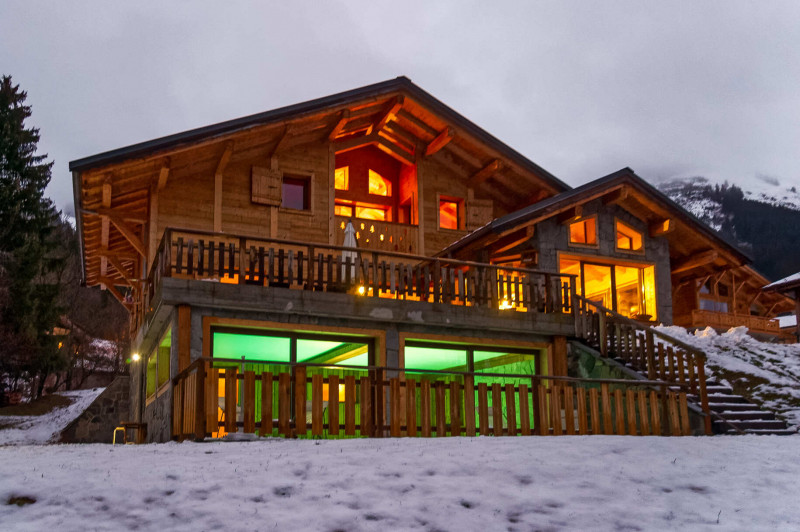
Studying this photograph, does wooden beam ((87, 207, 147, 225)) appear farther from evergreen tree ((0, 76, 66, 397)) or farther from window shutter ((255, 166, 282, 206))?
evergreen tree ((0, 76, 66, 397))

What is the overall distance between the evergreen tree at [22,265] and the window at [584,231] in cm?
2415

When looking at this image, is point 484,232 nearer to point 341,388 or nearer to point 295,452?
point 341,388

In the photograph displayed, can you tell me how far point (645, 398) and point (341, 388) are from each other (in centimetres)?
506

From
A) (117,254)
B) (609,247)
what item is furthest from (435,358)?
(117,254)

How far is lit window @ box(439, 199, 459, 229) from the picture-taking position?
24.2 metres

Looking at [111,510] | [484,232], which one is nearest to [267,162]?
[484,232]

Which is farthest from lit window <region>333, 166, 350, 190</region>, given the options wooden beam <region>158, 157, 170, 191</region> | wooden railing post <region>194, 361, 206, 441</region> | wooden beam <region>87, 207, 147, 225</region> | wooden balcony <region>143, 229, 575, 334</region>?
wooden railing post <region>194, 361, 206, 441</region>

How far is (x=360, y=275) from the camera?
15953mm

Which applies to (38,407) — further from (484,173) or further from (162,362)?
(484,173)

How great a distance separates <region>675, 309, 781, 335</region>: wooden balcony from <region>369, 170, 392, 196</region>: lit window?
13.8 metres

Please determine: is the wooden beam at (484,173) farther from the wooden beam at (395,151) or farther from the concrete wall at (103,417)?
the concrete wall at (103,417)

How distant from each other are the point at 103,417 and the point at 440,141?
48.3 feet

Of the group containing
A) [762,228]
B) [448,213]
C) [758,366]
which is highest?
[762,228]

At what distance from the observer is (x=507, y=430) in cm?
1183
